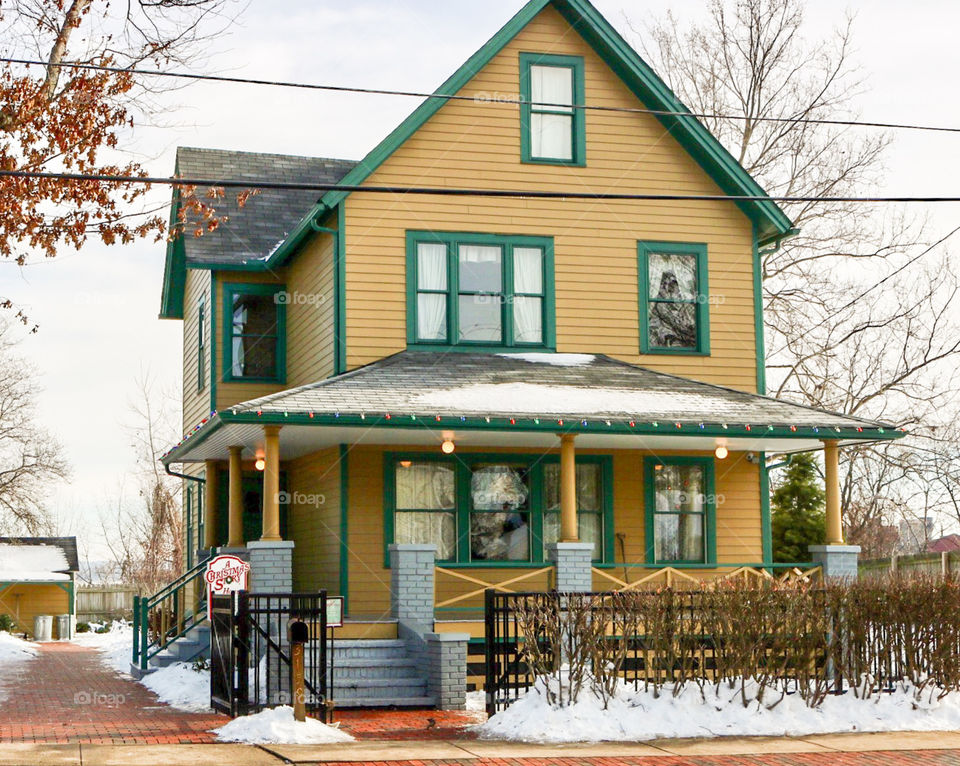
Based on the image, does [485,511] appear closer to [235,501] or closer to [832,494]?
[235,501]

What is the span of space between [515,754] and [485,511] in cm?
754

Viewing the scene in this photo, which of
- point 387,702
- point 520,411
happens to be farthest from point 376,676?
point 520,411

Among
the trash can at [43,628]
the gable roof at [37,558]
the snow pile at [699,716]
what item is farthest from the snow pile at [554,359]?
the gable roof at [37,558]

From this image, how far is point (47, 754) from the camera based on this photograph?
11477 mm

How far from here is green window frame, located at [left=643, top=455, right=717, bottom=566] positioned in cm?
1984

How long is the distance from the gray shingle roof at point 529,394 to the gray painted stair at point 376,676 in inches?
116

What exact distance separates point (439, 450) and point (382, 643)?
3.76 metres

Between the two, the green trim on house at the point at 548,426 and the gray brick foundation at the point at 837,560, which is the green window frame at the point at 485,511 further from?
the gray brick foundation at the point at 837,560

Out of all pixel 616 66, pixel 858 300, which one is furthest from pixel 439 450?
pixel 858 300

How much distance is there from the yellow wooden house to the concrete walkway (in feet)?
16.1

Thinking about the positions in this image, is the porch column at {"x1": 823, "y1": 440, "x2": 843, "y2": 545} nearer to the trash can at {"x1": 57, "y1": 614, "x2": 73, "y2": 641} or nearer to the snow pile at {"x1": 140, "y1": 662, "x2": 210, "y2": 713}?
the snow pile at {"x1": 140, "y1": 662, "x2": 210, "y2": 713}

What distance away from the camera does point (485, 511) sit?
1927 centimetres

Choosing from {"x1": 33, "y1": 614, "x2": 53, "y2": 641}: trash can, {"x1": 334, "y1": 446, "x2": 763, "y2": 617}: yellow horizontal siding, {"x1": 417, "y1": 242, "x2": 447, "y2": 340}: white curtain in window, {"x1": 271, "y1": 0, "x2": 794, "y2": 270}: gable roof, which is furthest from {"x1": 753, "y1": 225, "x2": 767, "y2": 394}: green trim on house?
{"x1": 33, "y1": 614, "x2": 53, "y2": 641}: trash can

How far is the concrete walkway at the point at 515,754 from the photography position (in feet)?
37.3
